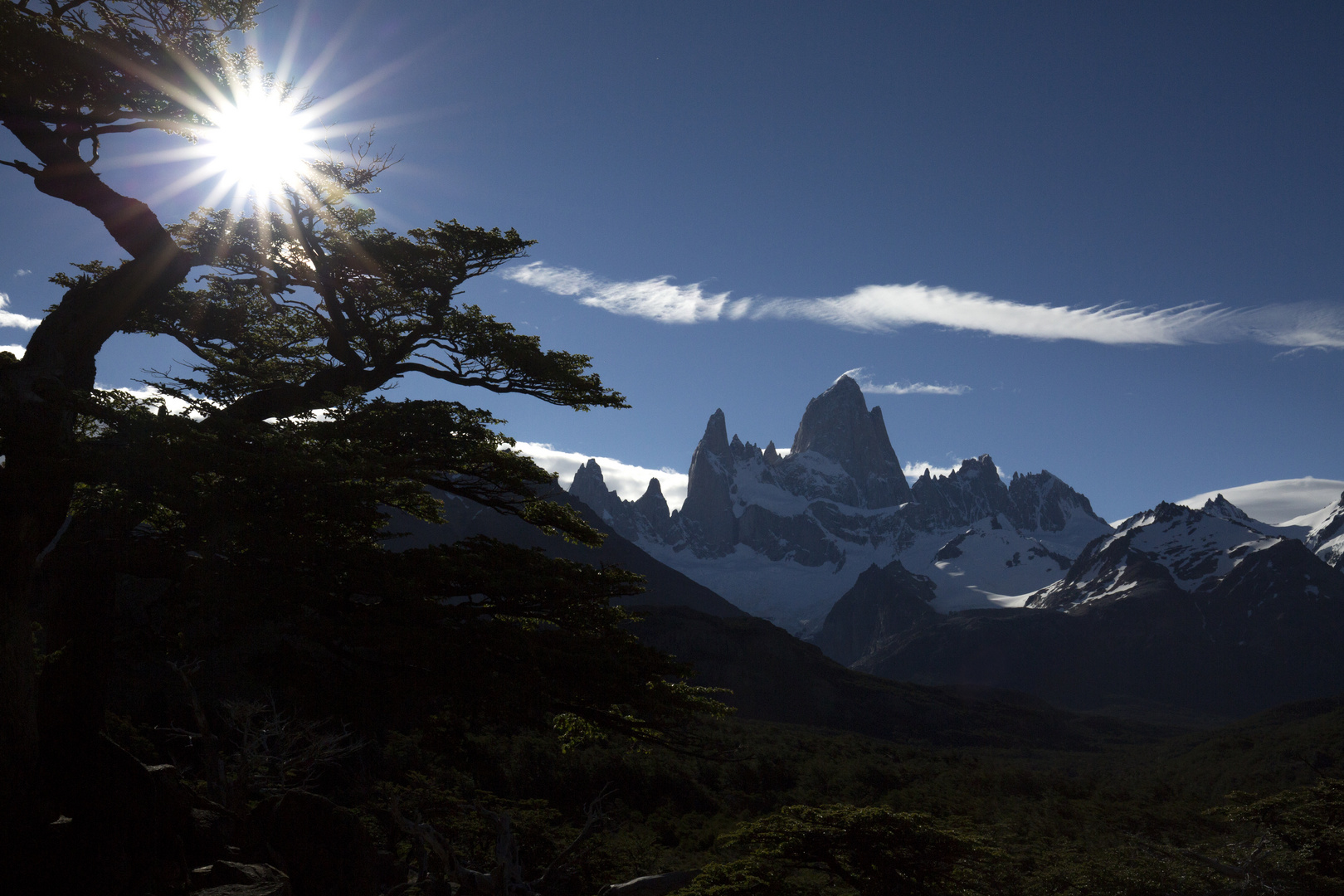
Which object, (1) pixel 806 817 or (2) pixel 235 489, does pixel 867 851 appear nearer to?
(1) pixel 806 817

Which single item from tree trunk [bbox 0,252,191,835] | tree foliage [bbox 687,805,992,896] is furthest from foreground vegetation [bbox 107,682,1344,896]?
tree trunk [bbox 0,252,191,835]

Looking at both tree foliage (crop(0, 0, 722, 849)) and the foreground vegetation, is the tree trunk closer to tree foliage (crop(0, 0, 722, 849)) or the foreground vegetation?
tree foliage (crop(0, 0, 722, 849))

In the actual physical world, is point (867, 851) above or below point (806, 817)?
below

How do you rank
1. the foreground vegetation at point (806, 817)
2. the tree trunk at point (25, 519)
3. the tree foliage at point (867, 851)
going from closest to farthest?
the tree trunk at point (25, 519), the tree foliage at point (867, 851), the foreground vegetation at point (806, 817)

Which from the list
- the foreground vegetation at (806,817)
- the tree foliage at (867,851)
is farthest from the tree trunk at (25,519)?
the tree foliage at (867,851)

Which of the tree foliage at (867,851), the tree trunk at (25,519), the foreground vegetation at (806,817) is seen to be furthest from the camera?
the foreground vegetation at (806,817)

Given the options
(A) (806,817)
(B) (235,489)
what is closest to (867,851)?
(A) (806,817)

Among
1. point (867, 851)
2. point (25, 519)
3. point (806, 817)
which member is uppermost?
point (25, 519)

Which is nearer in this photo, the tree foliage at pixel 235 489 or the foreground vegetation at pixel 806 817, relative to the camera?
the tree foliage at pixel 235 489

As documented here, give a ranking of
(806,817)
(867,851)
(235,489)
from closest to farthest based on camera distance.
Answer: (235,489) < (867,851) < (806,817)

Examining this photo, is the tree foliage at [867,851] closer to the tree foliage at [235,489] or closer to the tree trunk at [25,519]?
the tree foliage at [235,489]

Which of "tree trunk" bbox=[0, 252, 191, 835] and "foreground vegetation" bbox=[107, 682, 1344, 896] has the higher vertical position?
"tree trunk" bbox=[0, 252, 191, 835]

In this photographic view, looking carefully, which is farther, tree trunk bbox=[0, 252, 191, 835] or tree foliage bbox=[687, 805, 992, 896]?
tree foliage bbox=[687, 805, 992, 896]

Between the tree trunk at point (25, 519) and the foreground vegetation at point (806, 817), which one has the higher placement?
the tree trunk at point (25, 519)
